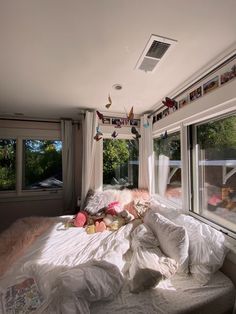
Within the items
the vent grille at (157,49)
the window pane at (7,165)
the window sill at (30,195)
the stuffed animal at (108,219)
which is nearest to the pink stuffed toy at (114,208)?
the stuffed animal at (108,219)

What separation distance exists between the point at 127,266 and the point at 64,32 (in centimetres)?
182

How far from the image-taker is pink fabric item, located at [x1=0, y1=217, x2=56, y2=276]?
1.55 metres

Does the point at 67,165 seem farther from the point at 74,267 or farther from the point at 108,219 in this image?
the point at 74,267

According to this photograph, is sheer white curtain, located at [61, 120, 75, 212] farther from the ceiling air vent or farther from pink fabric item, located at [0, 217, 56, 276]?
the ceiling air vent

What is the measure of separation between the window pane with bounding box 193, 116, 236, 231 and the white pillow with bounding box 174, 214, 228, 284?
269 millimetres

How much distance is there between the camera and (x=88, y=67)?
1716 millimetres

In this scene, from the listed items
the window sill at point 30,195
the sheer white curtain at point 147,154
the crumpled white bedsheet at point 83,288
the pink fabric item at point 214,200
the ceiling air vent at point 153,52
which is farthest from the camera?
the window sill at point 30,195

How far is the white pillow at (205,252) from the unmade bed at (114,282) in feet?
0.14

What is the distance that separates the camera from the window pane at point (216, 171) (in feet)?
5.39

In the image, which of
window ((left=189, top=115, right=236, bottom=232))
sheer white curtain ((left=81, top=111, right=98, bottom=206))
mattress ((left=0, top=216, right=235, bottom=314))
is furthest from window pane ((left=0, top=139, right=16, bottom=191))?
window ((left=189, top=115, right=236, bottom=232))

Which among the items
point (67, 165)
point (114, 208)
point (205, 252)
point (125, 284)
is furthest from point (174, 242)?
point (67, 165)

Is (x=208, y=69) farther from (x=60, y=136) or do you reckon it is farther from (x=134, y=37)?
(x=60, y=136)

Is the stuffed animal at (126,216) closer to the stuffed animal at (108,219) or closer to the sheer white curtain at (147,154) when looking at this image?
the stuffed animal at (108,219)

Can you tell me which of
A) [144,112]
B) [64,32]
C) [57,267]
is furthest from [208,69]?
[57,267]
